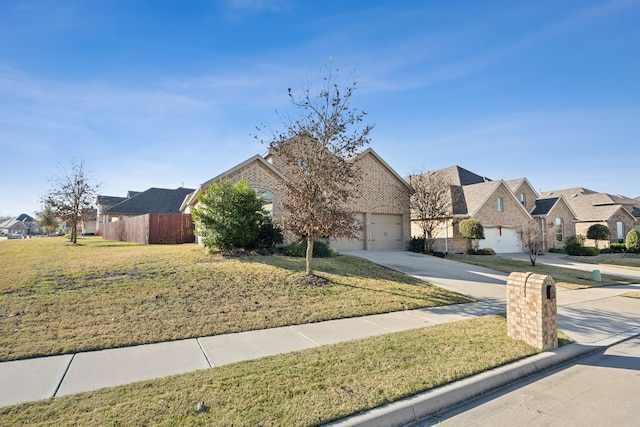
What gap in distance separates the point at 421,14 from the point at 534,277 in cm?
772

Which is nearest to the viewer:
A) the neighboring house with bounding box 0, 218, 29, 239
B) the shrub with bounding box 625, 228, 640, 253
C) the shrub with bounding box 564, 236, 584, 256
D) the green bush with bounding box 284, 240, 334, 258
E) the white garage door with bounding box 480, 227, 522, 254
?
the green bush with bounding box 284, 240, 334, 258

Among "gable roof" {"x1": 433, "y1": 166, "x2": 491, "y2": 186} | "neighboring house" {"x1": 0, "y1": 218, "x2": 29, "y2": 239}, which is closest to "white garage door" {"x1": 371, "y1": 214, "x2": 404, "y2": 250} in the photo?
"gable roof" {"x1": 433, "y1": 166, "x2": 491, "y2": 186}

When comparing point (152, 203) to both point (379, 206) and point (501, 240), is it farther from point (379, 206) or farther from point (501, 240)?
point (501, 240)

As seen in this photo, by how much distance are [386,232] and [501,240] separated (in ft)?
31.8

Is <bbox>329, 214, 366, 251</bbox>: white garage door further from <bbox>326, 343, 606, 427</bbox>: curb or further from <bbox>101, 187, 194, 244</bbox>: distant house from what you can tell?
<bbox>326, 343, 606, 427</bbox>: curb

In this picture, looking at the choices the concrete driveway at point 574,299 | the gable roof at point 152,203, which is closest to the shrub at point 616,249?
the concrete driveway at point 574,299

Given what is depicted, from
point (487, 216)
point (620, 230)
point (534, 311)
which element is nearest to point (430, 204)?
point (487, 216)

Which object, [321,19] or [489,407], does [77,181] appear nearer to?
[321,19]

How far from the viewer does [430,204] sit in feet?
68.3

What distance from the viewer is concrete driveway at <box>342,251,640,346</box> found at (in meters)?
6.72

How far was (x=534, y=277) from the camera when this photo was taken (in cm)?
558

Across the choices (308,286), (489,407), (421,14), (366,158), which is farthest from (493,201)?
(489,407)

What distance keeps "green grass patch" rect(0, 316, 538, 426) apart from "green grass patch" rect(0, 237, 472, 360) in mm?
1842

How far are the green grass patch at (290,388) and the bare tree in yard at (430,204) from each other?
15.7m
